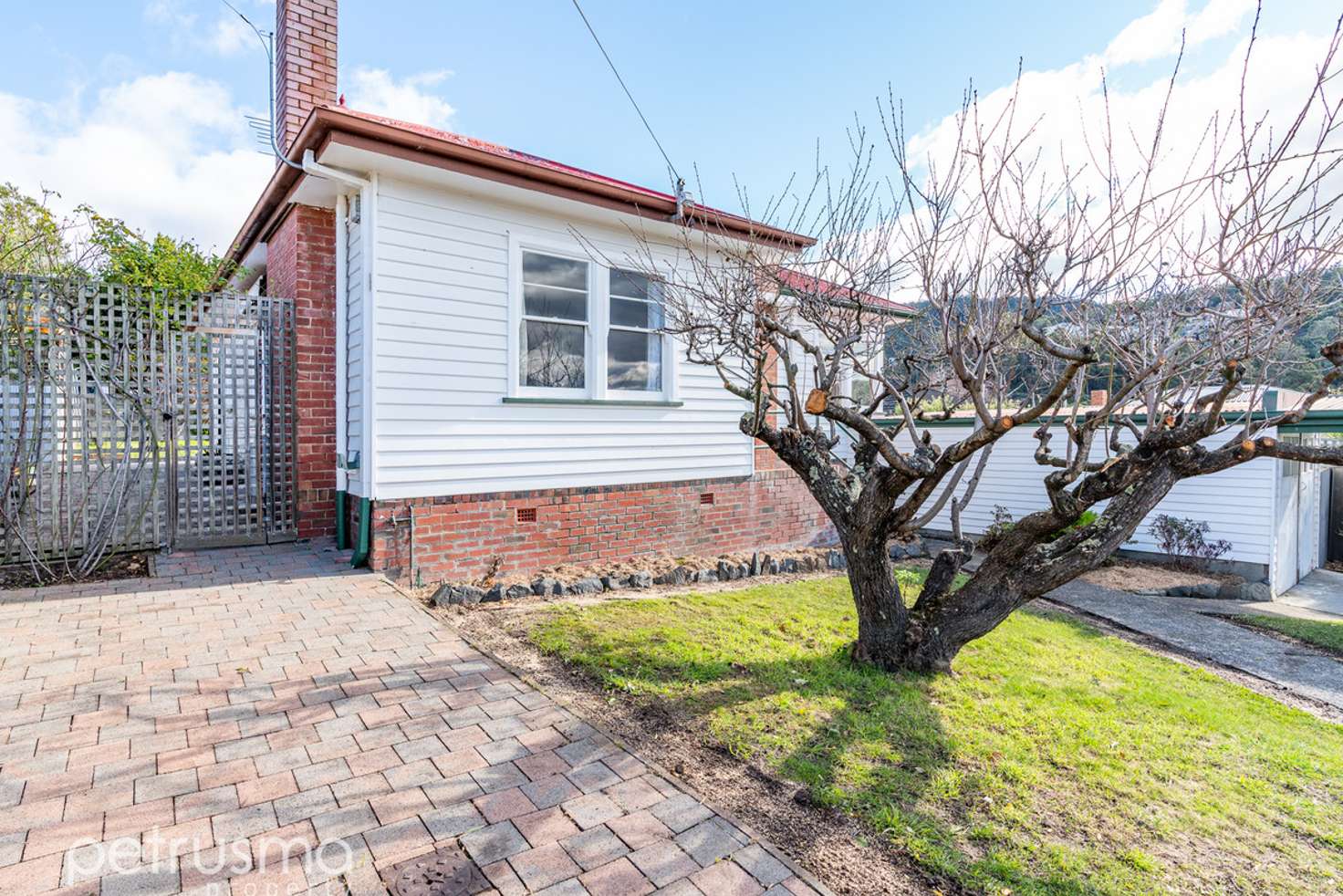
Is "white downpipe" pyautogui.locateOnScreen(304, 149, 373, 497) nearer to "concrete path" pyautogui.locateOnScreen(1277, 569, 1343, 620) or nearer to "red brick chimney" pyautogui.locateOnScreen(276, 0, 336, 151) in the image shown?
"red brick chimney" pyautogui.locateOnScreen(276, 0, 336, 151)

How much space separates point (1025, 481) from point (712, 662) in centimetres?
1047

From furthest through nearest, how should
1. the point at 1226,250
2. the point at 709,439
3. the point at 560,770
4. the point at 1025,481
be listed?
the point at 1025,481 < the point at 709,439 < the point at 1226,250 < the point at 560,770

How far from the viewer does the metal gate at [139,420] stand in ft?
17.8

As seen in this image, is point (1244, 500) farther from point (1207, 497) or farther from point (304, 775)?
point (304, 775)

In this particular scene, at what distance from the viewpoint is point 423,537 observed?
5.83 m

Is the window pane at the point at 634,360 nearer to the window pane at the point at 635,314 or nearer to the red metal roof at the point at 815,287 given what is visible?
the window pane at the point at 635,314

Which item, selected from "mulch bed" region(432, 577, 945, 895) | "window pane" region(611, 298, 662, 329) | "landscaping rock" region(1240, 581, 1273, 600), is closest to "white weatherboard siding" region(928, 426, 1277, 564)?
"landscaping rock" region(1240, 581, 1273, 600)

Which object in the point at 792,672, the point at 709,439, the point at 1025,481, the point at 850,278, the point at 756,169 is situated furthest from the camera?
the point at 1025,481

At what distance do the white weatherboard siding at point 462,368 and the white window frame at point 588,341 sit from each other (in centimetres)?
6

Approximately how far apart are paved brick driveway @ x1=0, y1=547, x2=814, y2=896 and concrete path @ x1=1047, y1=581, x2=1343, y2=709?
6.03 m

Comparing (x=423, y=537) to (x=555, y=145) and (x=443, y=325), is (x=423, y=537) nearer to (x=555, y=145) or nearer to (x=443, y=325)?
(x=443, y=325)

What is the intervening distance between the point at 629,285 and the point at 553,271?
0.93 meters

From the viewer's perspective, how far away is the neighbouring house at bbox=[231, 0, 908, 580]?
5629mm

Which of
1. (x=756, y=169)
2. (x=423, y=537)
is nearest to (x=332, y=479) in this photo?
(x=423, y=537)
